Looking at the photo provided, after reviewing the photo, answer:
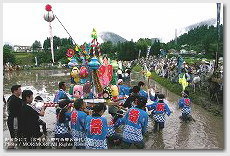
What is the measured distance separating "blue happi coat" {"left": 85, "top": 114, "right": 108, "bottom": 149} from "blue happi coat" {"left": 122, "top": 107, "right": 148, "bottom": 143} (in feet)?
3.26

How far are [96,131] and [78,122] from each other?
0.82 m

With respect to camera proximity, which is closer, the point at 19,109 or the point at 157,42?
the point at 19,109

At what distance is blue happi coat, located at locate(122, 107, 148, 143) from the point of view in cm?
656

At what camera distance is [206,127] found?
9750 millimetres

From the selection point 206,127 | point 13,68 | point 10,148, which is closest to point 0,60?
point 10,148

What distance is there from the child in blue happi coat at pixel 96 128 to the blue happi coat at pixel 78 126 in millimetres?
514

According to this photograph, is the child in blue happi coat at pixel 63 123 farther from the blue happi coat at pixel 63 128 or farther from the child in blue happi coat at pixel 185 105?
the child in blue happi coat at pixel 185 105

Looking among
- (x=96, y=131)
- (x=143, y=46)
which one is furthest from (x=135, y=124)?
(x=143, y=46)

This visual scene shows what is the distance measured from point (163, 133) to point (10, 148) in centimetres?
467

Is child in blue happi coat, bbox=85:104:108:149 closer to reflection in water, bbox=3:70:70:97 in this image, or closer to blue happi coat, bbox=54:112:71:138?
blue happi coat, bbox=54:112:71:138

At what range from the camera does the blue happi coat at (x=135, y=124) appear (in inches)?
258

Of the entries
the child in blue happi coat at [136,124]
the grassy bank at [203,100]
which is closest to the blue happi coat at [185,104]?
the grassy bank at [203,100]

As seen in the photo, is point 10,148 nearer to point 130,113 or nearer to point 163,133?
point 130,113

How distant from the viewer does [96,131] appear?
579 centimetres
